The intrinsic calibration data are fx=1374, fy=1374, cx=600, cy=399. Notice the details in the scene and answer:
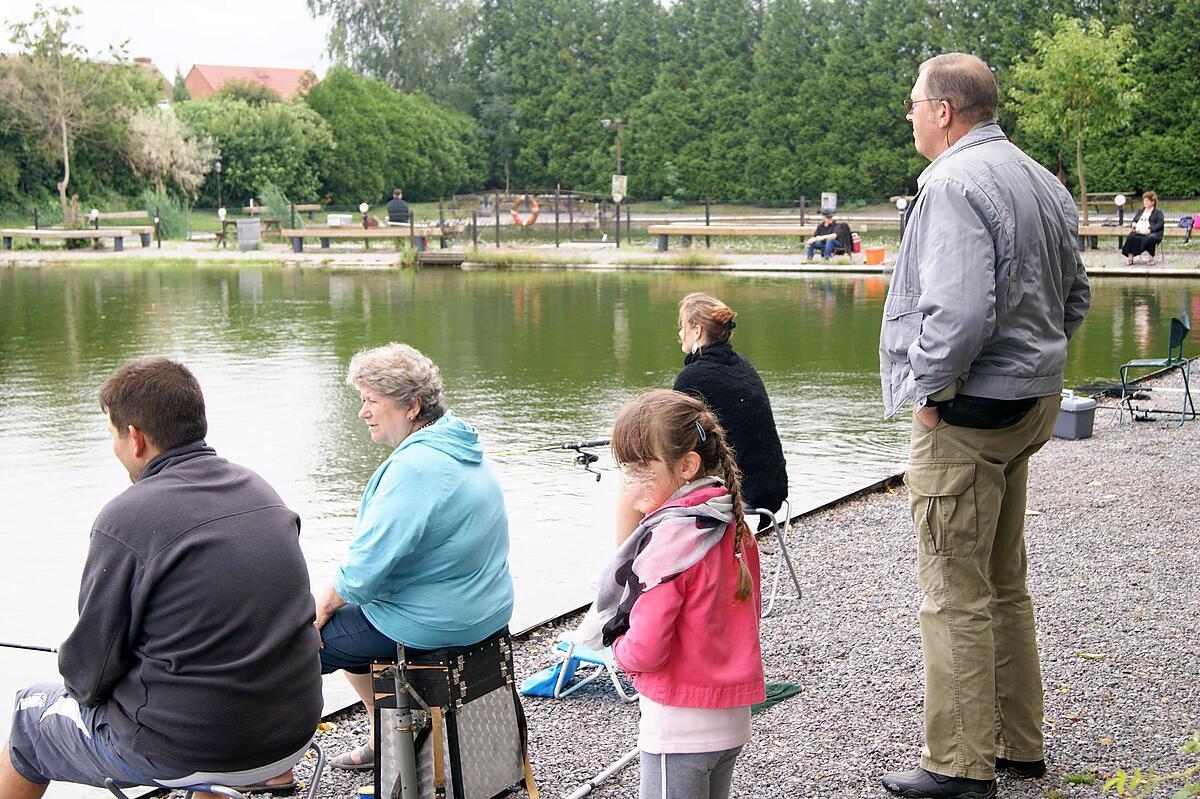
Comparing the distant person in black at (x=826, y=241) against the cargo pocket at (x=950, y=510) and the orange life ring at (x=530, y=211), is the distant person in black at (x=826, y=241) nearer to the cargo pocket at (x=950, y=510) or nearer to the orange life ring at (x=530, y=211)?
the orange life ring at (x=530, y=211)

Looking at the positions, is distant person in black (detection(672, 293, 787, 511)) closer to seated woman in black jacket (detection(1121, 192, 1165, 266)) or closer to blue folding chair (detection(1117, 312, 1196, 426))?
blue folding chair (detection(1117, 312, 1196, 426))

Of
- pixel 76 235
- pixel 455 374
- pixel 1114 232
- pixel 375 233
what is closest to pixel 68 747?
pixel 455 374

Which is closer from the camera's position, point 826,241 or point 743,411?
point 743,411

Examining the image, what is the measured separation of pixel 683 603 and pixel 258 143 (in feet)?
163

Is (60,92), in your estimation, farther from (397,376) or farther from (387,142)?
(397,376)

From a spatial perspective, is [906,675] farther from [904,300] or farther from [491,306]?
[491,306]

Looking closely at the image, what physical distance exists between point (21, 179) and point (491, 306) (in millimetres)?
31619

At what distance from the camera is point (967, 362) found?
336 cm

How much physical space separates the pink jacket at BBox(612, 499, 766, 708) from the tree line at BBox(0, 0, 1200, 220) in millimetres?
30947

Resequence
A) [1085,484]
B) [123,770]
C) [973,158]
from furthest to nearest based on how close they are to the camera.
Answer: [1085,484] → [973,158] → [123,770]

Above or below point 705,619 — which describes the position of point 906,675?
below

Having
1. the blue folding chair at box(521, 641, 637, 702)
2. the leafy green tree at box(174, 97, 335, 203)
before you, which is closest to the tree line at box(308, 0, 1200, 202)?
the leafy green tree at box(174, 97, 335, 203)

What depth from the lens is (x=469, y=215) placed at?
39406 mm

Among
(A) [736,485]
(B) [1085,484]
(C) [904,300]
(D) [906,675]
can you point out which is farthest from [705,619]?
(B) [1085,484]
